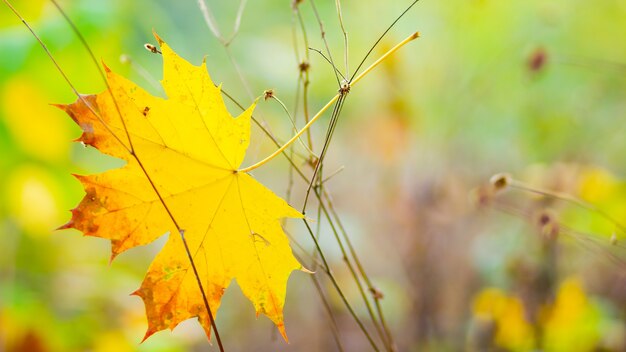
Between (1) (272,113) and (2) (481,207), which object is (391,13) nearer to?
(1) (272,113)

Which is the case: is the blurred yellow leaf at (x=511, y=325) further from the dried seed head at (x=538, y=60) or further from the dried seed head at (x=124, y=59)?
the dried seed head at (x=124, y=59)

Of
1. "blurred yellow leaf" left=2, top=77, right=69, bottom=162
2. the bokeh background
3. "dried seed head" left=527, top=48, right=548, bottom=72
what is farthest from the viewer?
"blurred yellow leaf" left=2, top=77, right=69, bottom=162

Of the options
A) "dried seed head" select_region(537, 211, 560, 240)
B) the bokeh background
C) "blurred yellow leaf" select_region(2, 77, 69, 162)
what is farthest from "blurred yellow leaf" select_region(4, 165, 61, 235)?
"dried seed head" select_region(537, 211, 560, 240)

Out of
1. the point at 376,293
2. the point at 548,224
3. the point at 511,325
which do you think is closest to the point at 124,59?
the point at 376,293

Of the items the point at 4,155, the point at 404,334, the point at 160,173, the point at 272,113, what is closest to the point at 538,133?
the point at 404,334

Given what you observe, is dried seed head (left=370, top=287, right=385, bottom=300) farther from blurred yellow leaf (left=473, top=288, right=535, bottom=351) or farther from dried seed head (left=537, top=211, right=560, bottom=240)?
blurred yellow leaf (left=473, top=288, right=535, bottom=351)

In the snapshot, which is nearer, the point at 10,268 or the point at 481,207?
the point at 481,207
